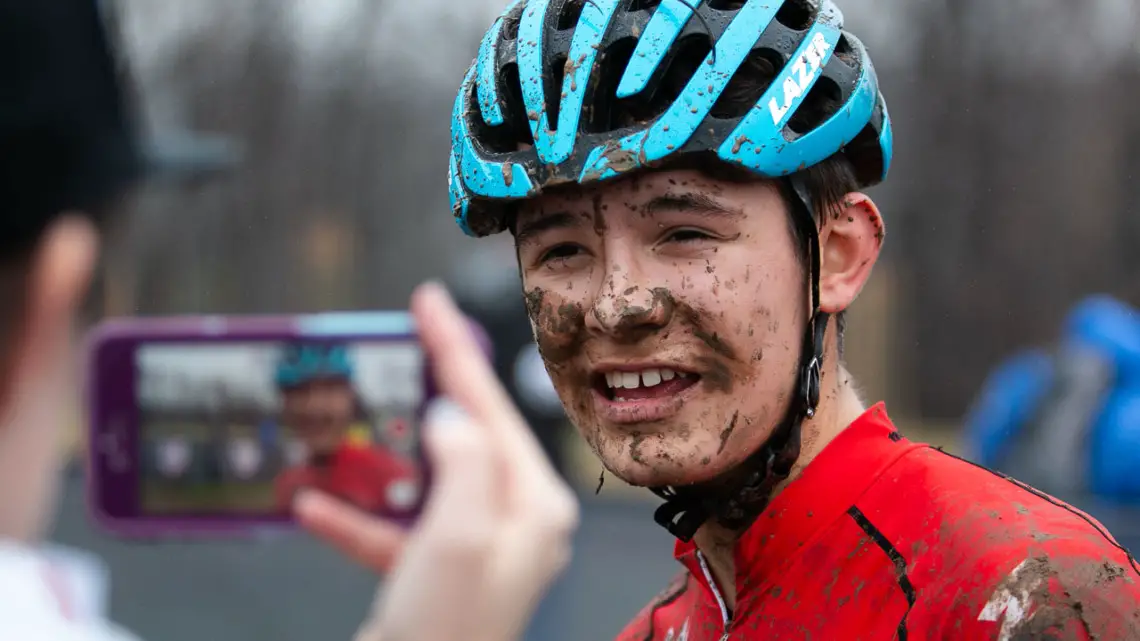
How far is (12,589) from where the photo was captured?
94.1 inches

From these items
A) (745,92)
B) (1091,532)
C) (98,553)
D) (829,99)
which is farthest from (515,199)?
(98,553)

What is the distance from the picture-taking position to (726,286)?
6.75 ft

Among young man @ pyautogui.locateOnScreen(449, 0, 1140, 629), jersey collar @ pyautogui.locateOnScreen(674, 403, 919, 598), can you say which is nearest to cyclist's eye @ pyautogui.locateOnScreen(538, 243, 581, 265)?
young man @ pyautogui.locateOnScreen(449, 0, 1140, 629)

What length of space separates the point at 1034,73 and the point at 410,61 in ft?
27.2

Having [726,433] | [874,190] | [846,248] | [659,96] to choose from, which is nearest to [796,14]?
[659,96]

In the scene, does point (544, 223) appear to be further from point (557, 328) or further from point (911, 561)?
point (911, 561)

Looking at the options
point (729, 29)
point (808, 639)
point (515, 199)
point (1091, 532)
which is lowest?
point (808, 639)

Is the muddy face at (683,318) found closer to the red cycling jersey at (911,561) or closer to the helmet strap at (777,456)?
the helmet strap at (777,456)

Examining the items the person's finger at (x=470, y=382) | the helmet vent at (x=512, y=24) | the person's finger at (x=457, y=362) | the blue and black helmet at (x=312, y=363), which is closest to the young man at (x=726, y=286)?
the helmet vent at (x=512, y=24)

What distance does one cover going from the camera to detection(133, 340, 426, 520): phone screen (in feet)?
16.1

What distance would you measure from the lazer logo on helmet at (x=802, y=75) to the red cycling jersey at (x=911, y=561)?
566 millimetres

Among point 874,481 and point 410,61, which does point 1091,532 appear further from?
point 410,61

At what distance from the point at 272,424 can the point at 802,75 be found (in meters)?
3.56

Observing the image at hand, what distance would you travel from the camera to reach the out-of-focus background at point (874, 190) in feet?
49.4
